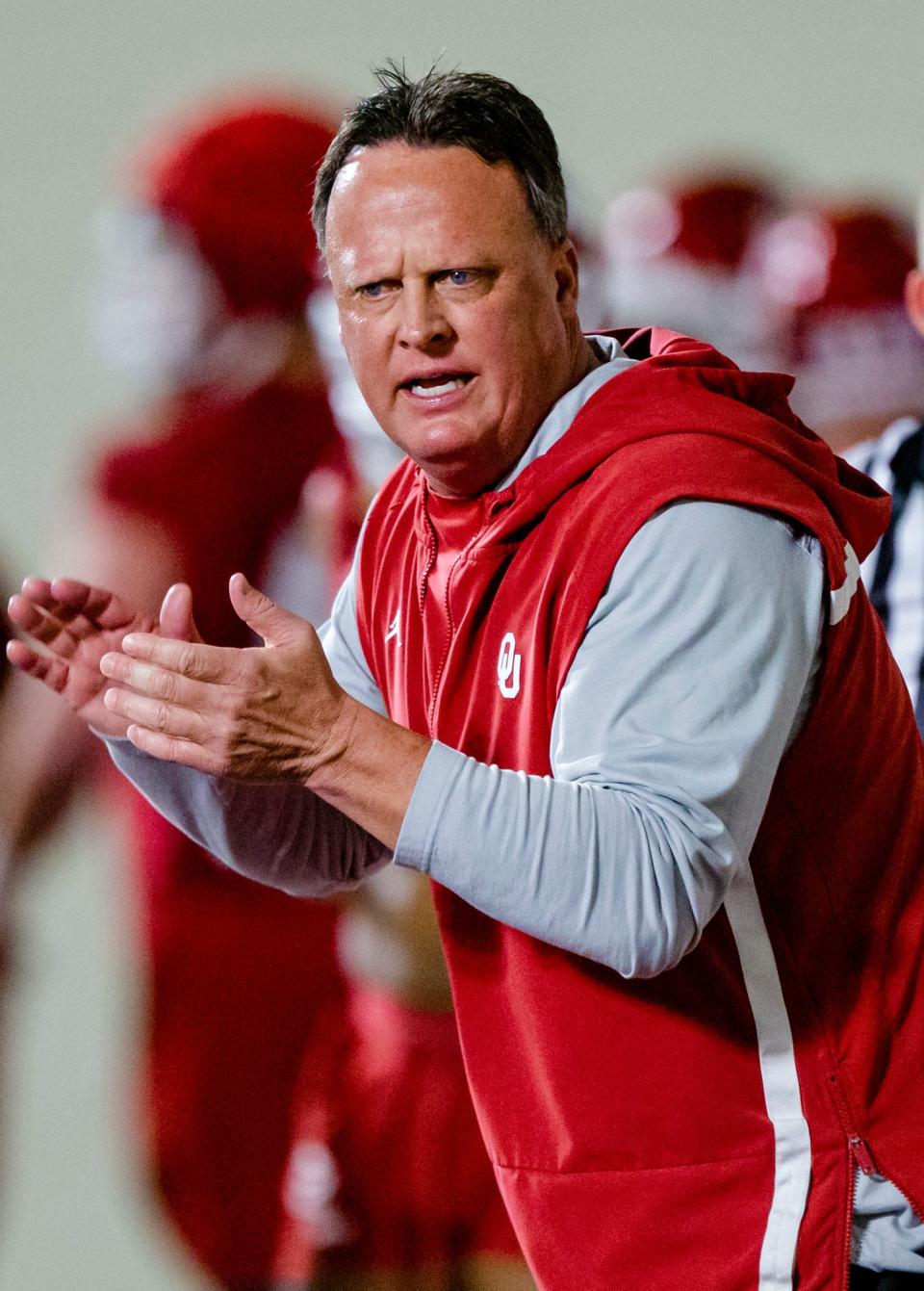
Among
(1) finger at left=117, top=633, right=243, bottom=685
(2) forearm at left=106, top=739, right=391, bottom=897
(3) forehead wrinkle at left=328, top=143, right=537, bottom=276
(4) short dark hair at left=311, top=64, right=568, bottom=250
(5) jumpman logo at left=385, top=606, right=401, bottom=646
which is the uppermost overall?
(4) short dark hair at left=311, top=64, right=568, bottom=250

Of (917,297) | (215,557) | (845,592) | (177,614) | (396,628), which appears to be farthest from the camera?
(215,557)

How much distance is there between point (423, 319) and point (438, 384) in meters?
0.06

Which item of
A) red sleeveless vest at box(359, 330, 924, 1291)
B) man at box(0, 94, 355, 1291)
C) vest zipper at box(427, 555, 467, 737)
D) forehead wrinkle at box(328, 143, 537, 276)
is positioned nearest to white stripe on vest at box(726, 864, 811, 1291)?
red sleeveless vest at box(359, 330, 924, 1291)

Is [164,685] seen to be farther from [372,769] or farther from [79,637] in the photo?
[79,637]

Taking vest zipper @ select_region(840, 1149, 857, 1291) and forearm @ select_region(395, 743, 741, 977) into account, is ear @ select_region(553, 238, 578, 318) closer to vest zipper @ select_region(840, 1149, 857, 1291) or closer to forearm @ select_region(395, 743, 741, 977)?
forearm @ select_region(395, 743, 741, 977)

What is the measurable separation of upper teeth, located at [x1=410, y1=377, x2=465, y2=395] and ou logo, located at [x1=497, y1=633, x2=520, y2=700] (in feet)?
0.56

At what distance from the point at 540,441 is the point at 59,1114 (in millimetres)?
2255

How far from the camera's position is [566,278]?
1318 mm

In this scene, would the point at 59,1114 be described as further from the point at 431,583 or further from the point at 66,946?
the point at 431,583

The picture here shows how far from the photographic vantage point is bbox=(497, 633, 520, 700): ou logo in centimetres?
121

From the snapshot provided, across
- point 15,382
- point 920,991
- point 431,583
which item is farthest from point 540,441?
point 15,382

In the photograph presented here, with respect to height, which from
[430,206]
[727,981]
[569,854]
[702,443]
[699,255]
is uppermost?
[430,206]

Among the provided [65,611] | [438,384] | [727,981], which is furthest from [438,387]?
[727,981]

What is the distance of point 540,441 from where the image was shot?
128 cm
